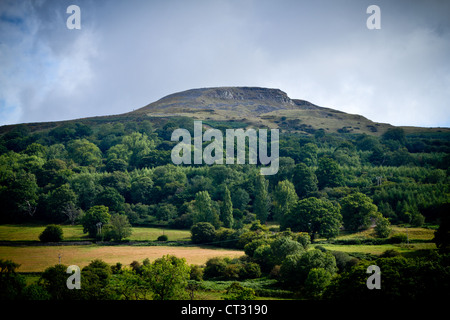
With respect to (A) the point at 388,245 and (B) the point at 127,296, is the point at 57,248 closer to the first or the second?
(B) the point at 127,296

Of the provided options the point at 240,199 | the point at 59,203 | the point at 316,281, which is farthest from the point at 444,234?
the point at 59,203

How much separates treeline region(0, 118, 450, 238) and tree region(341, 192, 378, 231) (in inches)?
6.6

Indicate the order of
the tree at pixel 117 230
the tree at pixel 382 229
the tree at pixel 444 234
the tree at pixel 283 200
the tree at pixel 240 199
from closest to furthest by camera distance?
the tree at pixel 444 234 < the tree at pixel 382 229 < the tree at pixel 117 230 < the tree at pixel 283 200 < the tree at pixel 240 199

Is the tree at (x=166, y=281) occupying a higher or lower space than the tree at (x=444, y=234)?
lower

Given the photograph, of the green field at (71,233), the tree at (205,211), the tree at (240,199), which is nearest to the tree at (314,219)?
the tree at (205,211)

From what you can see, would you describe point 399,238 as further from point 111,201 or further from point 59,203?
point 59,203

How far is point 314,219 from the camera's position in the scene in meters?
59.7

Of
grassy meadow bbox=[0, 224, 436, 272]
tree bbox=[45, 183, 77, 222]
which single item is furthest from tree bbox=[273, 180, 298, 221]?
tree bbox=[45, 183, 77, 222]

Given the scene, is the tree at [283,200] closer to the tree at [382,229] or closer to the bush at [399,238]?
the tree at [382,229]

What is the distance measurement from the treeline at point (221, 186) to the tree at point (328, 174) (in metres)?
0.24

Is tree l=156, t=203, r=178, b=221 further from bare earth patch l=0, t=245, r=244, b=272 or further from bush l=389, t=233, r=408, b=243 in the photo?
bush l=389, t=233, r=408, b=243

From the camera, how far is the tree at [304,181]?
3452 inches

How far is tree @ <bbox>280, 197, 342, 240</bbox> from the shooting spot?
5881cm
